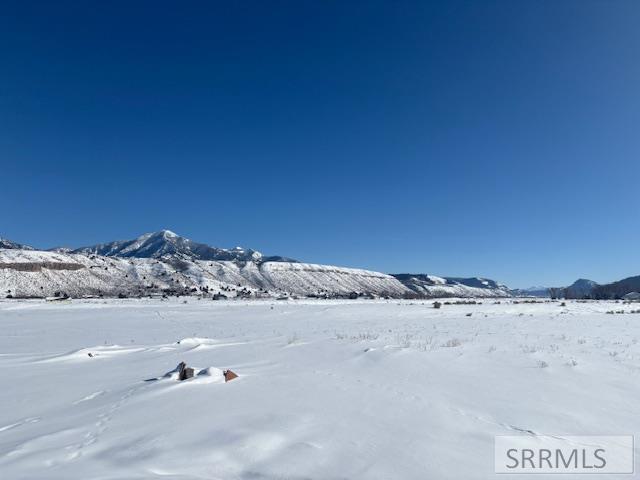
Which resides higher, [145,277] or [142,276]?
[142,276]

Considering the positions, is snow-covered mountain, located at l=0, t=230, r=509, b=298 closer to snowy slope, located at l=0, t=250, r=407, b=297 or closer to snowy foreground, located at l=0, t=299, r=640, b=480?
snowy slope, located at l=0, t=250, r=407, b=297

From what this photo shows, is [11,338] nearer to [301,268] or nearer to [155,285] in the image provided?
[155,285]

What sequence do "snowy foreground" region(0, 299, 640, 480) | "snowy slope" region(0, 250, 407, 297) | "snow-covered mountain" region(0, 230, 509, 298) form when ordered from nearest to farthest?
"snowy foreground" region(0, 299, 640, 480) → "snow-covered mountain" region(0, 230, 509, 298) → "snowy slope" region(0, 250, 407, 297)

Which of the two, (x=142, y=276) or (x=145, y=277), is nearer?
(x=145, y=277)

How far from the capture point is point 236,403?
6098mm
